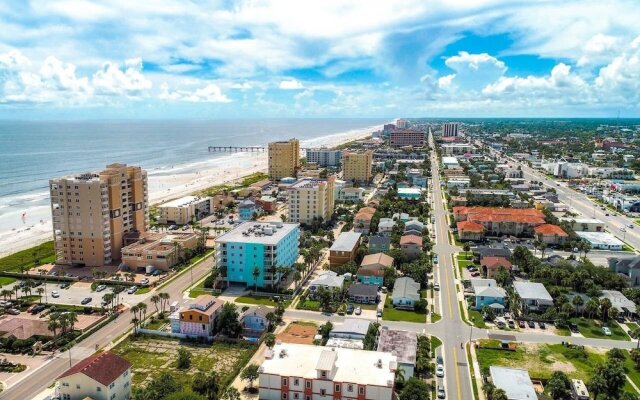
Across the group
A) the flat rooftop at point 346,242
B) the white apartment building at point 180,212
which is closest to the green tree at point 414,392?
the flat rooftop at point 346,242

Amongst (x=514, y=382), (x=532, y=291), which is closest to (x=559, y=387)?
(x=514, y=382)

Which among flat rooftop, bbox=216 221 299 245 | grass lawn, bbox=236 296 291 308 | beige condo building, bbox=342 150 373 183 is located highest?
beige condo building, bbox=342 150 373 183

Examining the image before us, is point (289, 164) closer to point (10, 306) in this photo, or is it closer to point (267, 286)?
point (267, 286)

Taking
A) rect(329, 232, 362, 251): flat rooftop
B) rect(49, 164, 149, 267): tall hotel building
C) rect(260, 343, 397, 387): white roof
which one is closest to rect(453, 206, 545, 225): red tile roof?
rect(329, 232, 362, 251): flat rooftop

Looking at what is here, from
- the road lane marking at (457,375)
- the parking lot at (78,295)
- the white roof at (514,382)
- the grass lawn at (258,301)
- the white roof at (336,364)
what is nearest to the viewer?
the white roof at (336,364)

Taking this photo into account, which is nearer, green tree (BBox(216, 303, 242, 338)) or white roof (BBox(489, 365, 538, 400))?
white roof (BBox(489, 365, 538, 400))

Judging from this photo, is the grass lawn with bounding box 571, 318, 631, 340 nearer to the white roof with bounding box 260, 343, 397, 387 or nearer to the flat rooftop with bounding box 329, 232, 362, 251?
the white roof with bounding box 260, 343, 397, 387

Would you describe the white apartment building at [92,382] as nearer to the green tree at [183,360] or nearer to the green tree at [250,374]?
the green tree at [183,360]

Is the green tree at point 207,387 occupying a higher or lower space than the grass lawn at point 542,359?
higher
